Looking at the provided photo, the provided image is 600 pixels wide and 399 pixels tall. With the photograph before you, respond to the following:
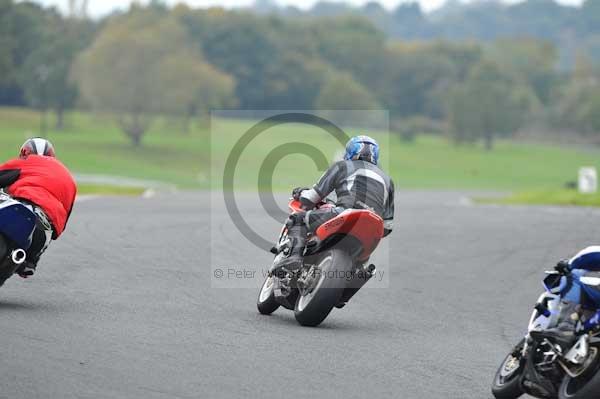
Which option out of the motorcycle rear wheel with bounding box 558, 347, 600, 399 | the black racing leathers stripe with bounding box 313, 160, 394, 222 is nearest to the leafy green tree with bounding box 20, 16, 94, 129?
the black racing leathers stripe with bounding box 313, 160, 394, 222

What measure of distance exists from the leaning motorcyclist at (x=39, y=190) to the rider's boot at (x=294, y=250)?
212 cm

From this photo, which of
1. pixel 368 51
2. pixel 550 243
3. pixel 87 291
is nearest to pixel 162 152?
pixel 368 51

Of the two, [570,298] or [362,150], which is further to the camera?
[362,150]

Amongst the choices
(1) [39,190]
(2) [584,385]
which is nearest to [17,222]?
(1) [39,190]

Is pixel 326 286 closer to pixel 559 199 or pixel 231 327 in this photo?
pixel 231 327

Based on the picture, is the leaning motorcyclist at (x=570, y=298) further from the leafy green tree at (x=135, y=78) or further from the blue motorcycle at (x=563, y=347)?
the leafy green tree at (x=135, y=78)

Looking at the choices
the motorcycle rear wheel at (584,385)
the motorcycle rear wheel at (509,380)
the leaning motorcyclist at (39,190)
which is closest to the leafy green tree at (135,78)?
the leaning motorcyclist at (39,190)

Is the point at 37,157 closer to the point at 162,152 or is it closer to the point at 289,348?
the point at 289,348

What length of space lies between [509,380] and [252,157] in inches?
3392

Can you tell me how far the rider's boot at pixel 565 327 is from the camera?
A: 7257mm

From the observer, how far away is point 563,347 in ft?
23.8

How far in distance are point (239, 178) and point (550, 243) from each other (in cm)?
5814

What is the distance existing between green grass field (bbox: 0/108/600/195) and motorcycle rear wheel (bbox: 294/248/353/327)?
2312 inches

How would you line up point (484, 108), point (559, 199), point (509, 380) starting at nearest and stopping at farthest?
point (509, 380) < point (559, 199) < point (484, 108)
